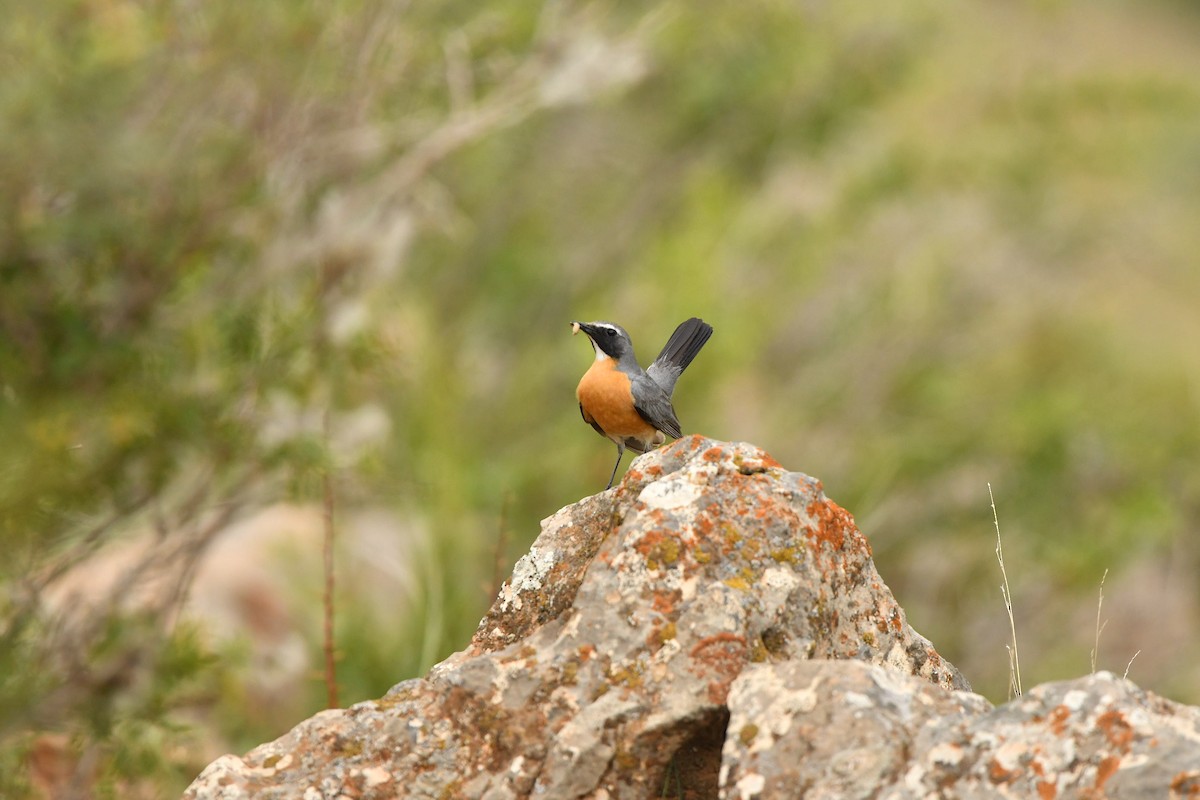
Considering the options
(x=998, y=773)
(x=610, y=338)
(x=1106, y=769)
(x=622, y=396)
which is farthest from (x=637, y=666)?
(x=610, y=338)

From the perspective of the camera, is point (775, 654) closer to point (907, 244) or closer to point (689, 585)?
point (689, 585)

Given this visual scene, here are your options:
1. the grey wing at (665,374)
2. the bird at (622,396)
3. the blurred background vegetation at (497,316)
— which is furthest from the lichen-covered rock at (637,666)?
the grey wing at (665,374)

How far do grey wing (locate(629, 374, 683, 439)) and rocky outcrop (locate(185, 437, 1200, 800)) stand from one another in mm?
1595

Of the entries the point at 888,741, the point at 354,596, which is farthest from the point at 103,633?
the point at 888,741

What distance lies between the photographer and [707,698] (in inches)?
117

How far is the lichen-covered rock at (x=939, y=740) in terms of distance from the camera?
2.43 metres

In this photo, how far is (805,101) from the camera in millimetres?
15266

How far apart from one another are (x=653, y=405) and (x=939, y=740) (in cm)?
278

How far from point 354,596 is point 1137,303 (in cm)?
2161

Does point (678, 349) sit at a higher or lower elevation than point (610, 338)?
lower

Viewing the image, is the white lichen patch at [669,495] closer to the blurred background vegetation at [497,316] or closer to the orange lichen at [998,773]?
the orange lichen at [998,773]

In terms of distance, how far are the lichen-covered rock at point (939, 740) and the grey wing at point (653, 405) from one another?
238 cm

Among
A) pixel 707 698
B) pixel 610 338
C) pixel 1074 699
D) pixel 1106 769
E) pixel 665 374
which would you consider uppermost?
pixel 610 338

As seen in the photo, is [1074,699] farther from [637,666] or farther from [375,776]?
[375,776]
